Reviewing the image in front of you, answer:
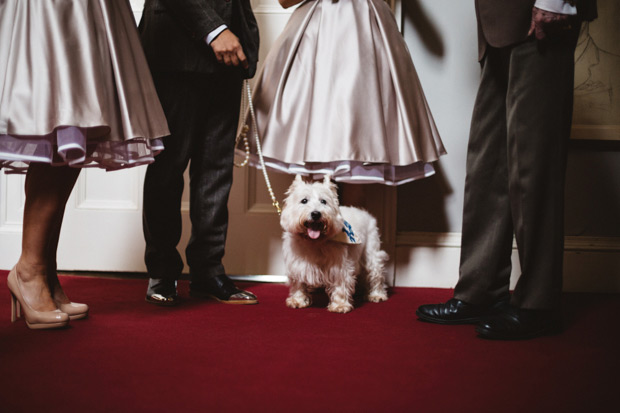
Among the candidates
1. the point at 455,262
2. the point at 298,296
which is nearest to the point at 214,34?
Answer: the point at 298,296

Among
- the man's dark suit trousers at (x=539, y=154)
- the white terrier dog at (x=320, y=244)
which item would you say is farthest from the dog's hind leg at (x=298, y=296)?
the man's dark suit trousers at (x=539, y=154)

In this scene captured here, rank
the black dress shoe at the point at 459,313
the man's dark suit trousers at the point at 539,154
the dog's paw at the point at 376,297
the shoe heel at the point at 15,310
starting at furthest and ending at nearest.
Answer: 1. the dog's paw at the point at 376,297
2. the black dress shoe at the point at 459,313
3. the shoe heel at the point at 15,310
4. the man's dark suit trousers at the point at 539,154

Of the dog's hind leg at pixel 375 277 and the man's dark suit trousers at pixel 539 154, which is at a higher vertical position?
the man's dark suit trousers at pixel 539 154

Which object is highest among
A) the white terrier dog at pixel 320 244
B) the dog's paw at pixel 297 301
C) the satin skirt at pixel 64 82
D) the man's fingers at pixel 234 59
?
the man's fingers at pixel 234 59

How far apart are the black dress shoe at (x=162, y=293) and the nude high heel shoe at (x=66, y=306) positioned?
0.82 feet

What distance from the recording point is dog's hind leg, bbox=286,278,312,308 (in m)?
1.66

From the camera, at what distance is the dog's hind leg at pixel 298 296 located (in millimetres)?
1665

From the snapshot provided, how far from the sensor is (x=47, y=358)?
42.4 inches

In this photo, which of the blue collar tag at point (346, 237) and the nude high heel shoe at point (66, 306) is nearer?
the nude high heel shoe at point (66, 306)

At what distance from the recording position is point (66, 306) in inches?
55.0

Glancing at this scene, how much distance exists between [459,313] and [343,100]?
2.47 ft

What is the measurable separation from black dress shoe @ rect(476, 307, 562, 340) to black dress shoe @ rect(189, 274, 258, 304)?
2.45ft

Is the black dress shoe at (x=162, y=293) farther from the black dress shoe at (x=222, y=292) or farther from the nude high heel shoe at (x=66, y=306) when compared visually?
the nude high heel shoe at (x=66, y=306)

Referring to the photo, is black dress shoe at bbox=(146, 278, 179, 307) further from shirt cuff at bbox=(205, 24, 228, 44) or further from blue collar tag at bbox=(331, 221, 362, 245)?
shirt cuff at bbox=(205, 24, 228, 44)
